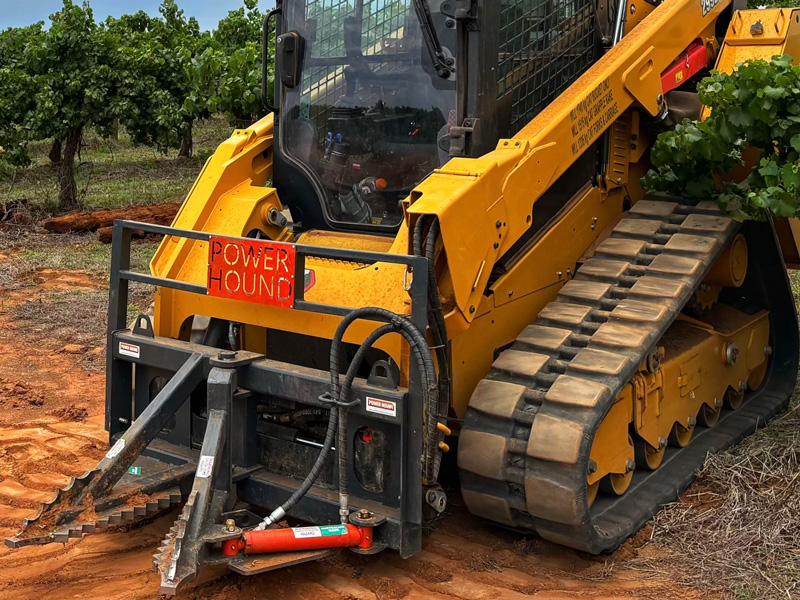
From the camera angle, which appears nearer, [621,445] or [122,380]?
[621,445]

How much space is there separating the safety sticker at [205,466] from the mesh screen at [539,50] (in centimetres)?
214

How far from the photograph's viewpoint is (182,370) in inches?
174

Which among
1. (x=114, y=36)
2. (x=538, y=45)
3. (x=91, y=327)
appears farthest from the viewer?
(x=114, y=36)

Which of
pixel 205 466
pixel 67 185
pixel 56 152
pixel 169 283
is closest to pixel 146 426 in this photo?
pixel 205 466

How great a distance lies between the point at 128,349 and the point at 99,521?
1.06 m

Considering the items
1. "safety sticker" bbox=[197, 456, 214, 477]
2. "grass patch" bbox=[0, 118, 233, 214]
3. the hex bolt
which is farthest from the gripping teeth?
"grass patch" bbox=[0, 118, 233, 214]

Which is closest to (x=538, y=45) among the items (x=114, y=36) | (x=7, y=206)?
(x=7, y=206)

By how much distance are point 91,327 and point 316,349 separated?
4431 millimetres

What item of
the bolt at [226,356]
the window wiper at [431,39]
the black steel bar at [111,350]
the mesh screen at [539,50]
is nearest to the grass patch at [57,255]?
the black steel bar at [111,350]

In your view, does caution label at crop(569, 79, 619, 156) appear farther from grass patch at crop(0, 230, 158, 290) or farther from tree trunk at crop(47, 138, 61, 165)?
tree trunk at crop(47, 138, 61, 165)

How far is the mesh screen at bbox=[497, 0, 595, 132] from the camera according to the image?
15.2 ft

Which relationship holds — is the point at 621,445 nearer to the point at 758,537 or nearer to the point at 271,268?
the point at 758,537

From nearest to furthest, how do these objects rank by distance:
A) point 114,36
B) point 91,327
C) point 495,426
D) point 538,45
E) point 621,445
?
point 495,426 < point 621,445 < point 538,45 < point 91,327 < point 114,36

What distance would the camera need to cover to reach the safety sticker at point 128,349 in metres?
4.77
